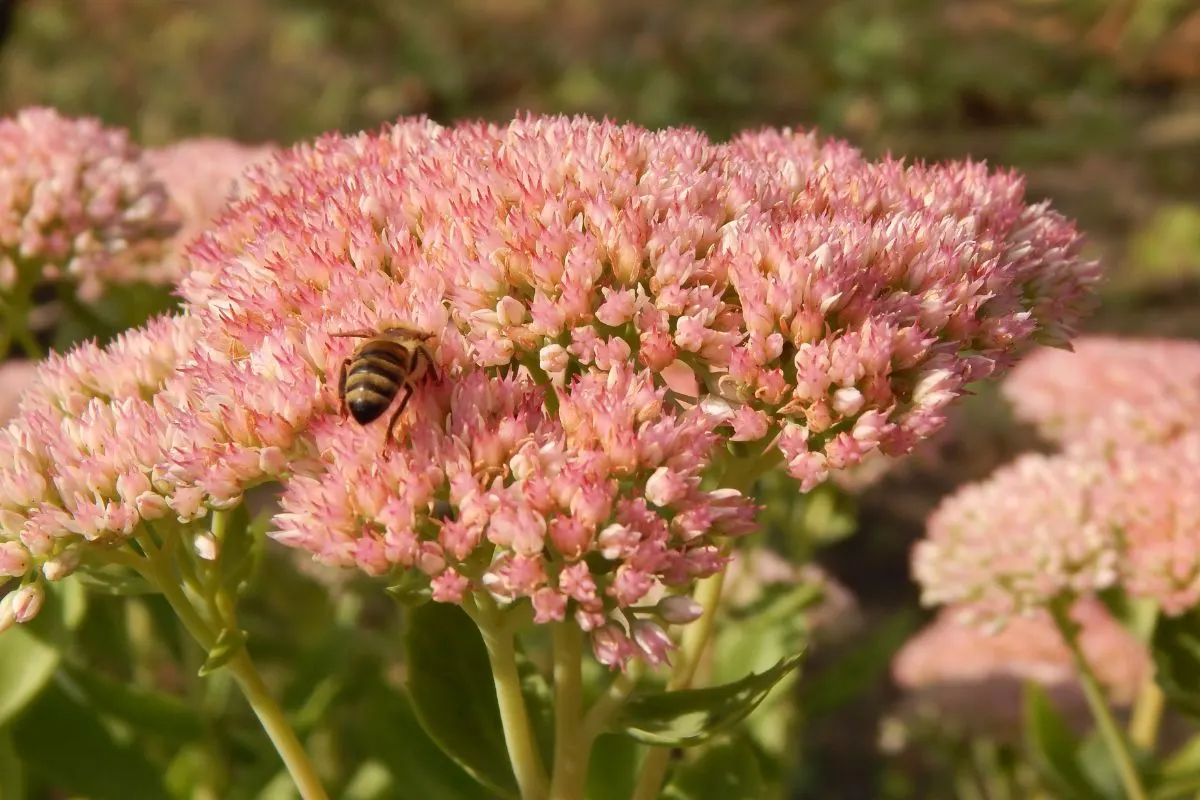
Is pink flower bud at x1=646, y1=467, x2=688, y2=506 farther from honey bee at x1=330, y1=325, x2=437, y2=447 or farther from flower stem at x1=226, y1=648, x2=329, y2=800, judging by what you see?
flower stem at x1=226, y1=648, x2=329, y2=800

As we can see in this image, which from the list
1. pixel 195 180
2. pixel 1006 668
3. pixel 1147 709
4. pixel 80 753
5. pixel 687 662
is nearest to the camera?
pixel 687 662

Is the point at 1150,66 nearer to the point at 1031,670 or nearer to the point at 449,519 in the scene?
the point at 1031,670

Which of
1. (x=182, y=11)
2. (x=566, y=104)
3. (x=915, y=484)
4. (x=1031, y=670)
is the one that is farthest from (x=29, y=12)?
(x=1031, y=670)

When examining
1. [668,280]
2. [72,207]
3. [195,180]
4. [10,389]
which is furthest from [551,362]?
[10,389]

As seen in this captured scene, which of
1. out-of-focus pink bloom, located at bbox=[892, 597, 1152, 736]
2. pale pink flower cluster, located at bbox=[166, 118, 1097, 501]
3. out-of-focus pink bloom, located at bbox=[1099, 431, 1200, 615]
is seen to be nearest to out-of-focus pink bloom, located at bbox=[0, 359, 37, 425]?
pale pink flower cluster, located at bbox=[166, 118, 1097, 501]

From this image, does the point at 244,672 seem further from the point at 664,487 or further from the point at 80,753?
the point at 80,753

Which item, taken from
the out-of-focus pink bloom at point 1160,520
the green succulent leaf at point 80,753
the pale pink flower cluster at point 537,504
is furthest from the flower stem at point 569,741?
the out-of-focus pink bloom at point 1160,520
